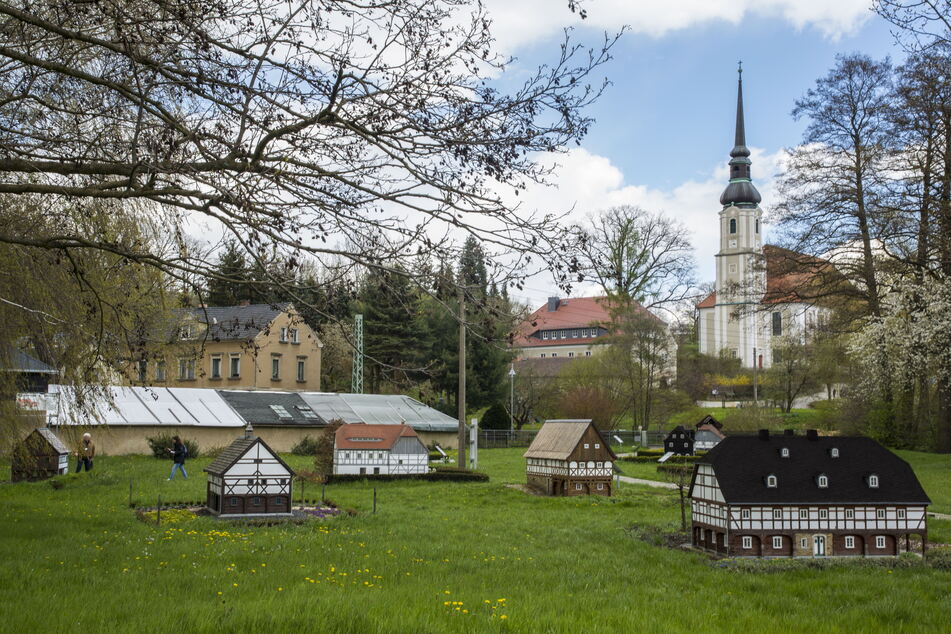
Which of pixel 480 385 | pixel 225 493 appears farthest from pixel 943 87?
pixel 480 385

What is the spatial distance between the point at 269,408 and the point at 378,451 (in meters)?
13.6

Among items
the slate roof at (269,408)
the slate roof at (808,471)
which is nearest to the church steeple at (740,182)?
the slate roof at (269,408)

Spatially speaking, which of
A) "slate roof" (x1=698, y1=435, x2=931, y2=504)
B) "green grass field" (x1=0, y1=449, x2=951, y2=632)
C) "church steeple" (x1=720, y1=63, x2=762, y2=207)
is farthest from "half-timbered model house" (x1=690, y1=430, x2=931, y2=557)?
"church steeple" (x1=720, y1=63, x2=762, y2=207)

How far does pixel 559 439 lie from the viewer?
2608 cm

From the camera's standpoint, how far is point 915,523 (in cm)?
1462

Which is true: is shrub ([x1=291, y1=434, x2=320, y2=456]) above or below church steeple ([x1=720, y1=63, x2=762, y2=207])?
below

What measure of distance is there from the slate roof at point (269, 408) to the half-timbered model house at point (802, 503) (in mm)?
27984

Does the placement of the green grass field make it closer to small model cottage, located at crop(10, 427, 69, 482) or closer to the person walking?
small model cottage, located at crop(10, 427, 69, 482)

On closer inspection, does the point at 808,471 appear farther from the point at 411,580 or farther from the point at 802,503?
the point at 411,580

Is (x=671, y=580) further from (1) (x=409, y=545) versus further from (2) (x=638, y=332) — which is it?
(2) (x=638, y=332)

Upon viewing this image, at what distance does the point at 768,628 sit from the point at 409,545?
697cm

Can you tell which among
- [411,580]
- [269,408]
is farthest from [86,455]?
[411,580]

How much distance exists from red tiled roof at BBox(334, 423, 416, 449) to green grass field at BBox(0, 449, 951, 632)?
9220mm

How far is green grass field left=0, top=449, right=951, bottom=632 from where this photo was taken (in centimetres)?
811
